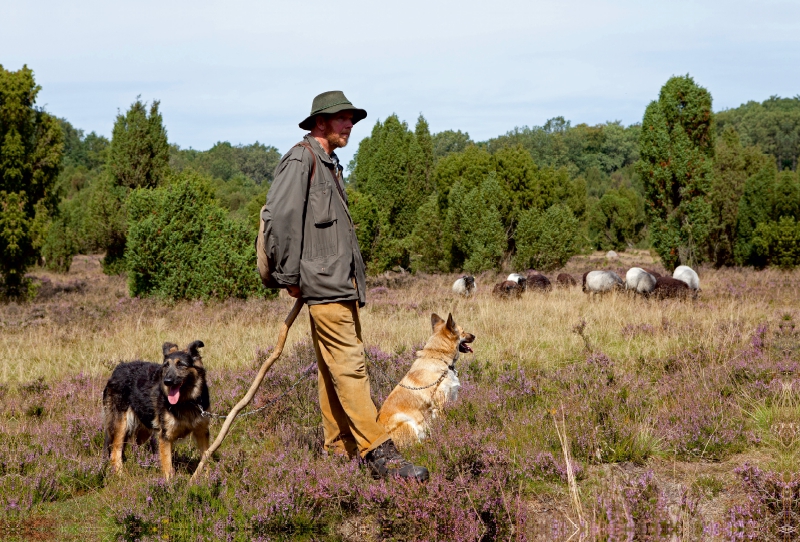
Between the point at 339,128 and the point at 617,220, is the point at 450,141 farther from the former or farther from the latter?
the point at 339,128

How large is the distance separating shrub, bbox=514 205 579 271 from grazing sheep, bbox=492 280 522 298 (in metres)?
11.7

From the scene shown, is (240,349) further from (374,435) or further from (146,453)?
(374,435)

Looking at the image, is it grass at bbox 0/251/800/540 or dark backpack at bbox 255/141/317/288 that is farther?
dark backpack at bbox 255/141/317/288

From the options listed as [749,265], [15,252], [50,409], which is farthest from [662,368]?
[749,265]

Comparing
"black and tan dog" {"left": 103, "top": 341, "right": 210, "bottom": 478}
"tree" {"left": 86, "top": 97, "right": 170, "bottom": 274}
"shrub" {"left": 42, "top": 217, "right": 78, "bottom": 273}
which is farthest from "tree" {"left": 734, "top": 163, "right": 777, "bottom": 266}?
"shrub" {"left": 42, "top": 217, "right": 78, "bottom": 273}

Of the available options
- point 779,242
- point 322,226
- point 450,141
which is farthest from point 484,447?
point 450,141

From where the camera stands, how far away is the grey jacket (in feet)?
14.4

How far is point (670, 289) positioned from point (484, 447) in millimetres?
11397

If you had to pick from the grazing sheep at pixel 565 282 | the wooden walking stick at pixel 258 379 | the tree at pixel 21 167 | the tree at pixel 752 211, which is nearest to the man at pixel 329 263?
the wooden walking stick at pixel 258 379

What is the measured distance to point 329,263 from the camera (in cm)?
446

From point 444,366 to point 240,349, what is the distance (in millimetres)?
4829

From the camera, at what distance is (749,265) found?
2797 cm

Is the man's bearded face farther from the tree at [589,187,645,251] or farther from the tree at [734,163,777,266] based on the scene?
the tree at [589,187,645,251]

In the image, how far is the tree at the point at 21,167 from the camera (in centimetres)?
1992
